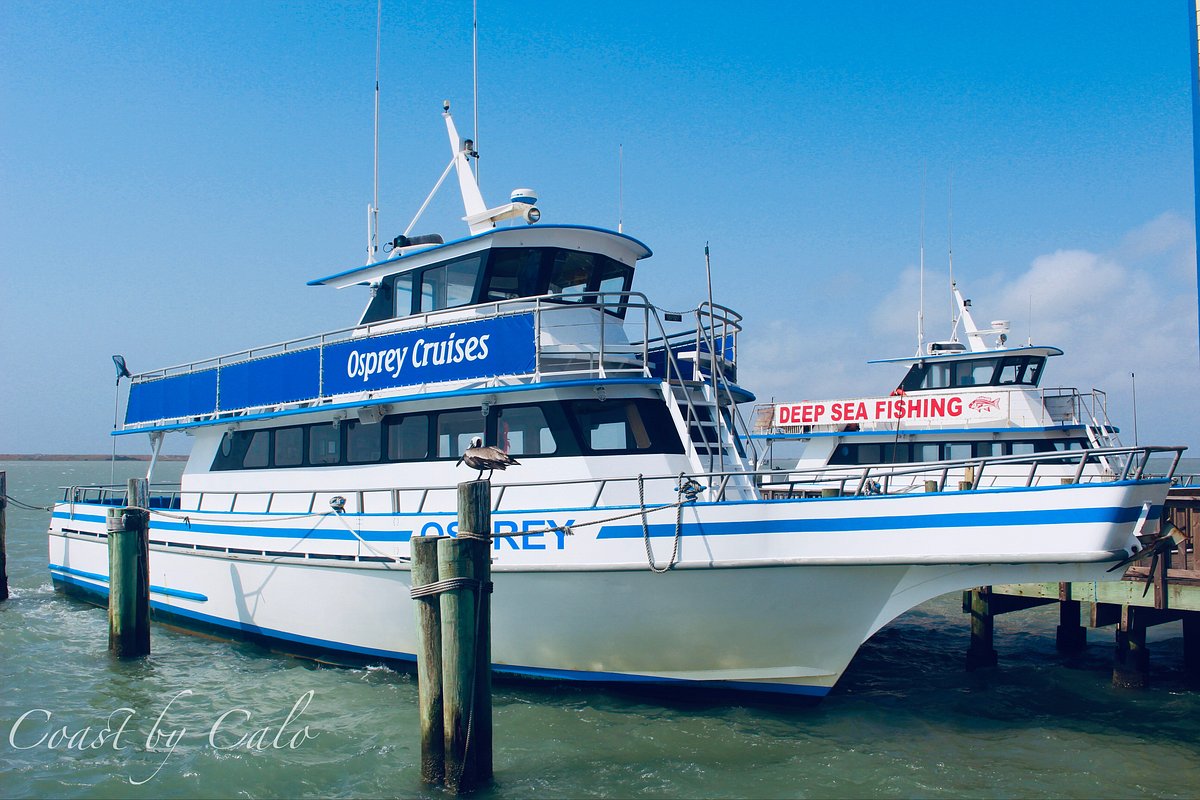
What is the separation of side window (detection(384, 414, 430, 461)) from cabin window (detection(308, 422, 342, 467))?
1.08 metres

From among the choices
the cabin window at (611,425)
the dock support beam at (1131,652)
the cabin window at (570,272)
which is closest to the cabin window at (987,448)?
the dock support beam at (1131,652)

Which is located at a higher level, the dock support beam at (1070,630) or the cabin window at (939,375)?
the cabin window at (939,375)

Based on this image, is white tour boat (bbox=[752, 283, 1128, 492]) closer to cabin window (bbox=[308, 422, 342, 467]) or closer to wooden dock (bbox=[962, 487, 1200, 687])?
wooden dock (bbox=[962, 487, 1200, 687])

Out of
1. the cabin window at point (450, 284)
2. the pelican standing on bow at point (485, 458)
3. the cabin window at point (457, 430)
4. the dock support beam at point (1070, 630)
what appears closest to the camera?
the pelican standing on bow at point (485, 458)

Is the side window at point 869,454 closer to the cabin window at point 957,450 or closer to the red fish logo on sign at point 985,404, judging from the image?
the cabin window at point 957,450

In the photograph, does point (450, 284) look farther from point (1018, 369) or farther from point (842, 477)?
point (1018, 369)

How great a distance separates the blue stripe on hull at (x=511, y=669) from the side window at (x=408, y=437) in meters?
2.44

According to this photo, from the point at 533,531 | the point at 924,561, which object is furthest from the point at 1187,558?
the point at 533,531

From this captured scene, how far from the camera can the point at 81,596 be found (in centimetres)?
1705

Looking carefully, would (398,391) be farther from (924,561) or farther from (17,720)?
(924,561)

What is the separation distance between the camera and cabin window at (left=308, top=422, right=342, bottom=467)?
1294 centimetres

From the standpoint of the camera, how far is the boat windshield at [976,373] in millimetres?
21453

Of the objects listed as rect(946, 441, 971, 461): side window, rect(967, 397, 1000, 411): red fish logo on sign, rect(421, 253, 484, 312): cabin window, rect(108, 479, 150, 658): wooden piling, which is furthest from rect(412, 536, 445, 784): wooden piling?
rect(967, 397, 1000, 411): red fish logo on sign

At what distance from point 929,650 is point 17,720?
12024 mm
